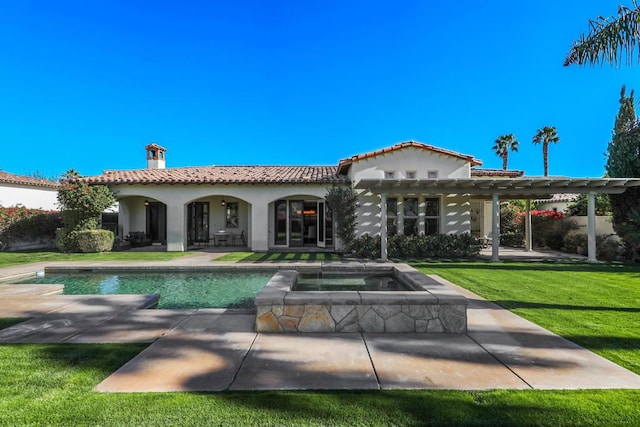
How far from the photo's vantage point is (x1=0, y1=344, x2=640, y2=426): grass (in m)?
2.75

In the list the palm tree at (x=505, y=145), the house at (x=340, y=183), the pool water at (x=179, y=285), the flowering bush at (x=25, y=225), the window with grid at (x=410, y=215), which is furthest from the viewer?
the palm tree at (x=505, y=145)

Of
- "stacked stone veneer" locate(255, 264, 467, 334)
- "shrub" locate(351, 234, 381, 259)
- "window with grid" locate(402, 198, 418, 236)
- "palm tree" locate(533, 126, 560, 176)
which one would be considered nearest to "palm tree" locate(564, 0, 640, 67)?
"stacked stone veneer" locate(255, 264, 467, 334)

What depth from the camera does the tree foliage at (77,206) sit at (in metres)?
16.0

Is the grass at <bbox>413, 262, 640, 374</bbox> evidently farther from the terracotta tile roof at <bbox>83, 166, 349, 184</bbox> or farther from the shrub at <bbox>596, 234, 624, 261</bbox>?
the terracotta tile roof at <bbox>83, 166, 349, 184</bbox>

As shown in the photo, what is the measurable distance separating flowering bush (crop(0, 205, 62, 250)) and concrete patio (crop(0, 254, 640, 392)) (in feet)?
53.7

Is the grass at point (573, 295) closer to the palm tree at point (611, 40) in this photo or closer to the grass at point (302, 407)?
the grass at point (302, 407)

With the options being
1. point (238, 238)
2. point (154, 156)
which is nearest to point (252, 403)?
point (238, 238)

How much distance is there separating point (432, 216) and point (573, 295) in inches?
355

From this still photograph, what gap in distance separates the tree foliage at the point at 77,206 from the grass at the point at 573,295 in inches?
641

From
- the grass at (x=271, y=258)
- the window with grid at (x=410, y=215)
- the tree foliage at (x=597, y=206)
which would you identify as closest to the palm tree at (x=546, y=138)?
the tree foliage at (x=597, y=206)

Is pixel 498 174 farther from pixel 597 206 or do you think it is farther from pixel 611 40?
pixel 611 40

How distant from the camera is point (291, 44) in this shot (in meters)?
19.8

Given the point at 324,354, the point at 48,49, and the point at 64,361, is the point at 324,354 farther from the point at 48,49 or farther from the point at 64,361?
the point at 48,49

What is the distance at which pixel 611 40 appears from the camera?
8180mm
